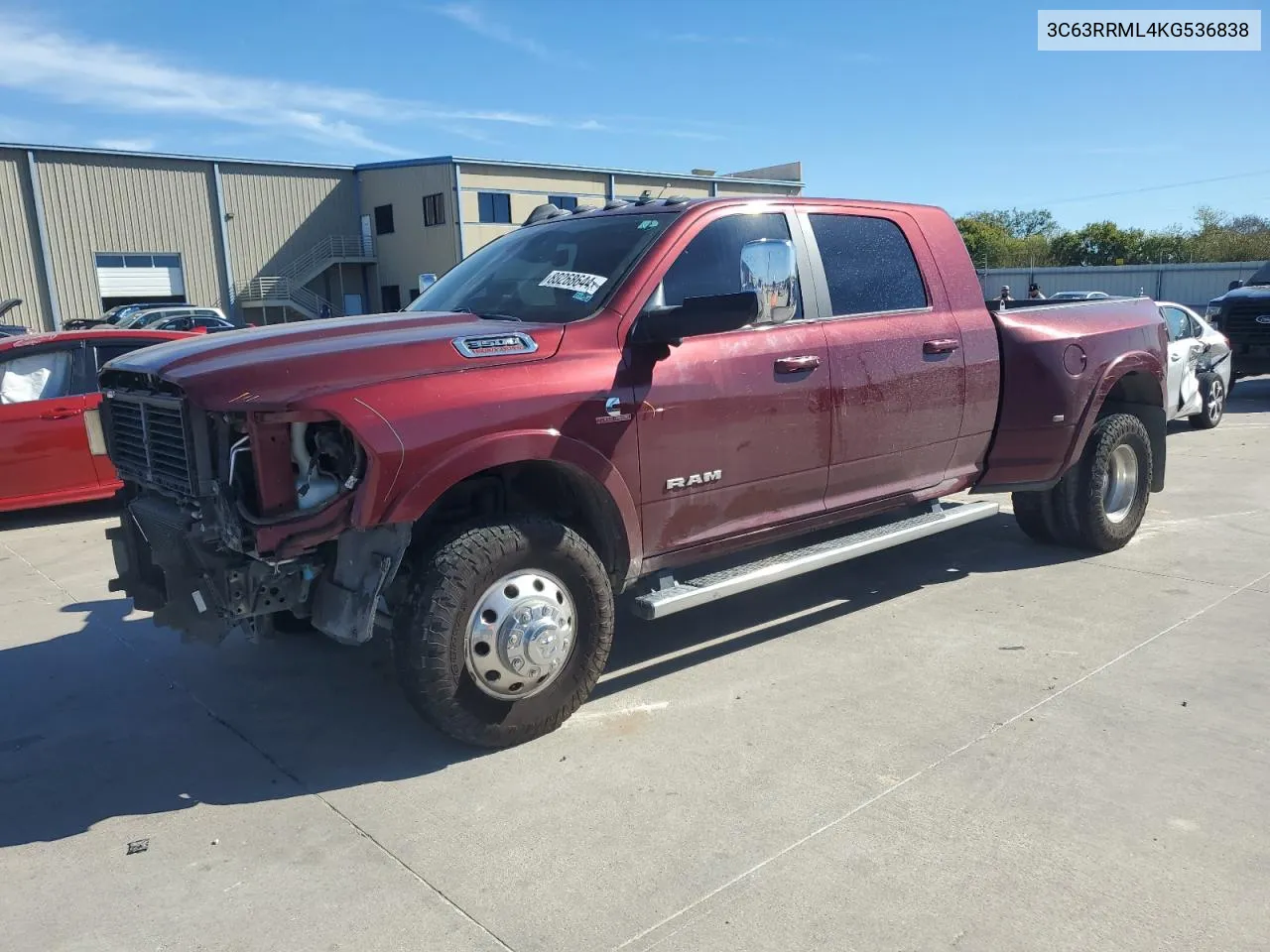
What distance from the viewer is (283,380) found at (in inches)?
126

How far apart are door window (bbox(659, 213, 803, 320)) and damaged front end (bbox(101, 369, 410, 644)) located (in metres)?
1.57

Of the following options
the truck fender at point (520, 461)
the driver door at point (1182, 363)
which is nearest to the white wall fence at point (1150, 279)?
the driver door at point (1182, 363)

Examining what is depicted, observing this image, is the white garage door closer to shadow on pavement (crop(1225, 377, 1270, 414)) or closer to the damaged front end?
shadow on pavement (crop(1225, 377, 1270, 414))

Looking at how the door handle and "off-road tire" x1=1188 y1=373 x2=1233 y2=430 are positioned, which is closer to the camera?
the door handle

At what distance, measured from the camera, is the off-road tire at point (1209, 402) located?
1206 cm

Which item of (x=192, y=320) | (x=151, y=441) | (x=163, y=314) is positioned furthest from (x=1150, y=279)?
(x=151, y=441)

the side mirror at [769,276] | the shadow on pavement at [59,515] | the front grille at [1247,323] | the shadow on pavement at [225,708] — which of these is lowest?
the shadow on pavement at [59,515]

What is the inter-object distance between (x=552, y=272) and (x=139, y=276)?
43029mm

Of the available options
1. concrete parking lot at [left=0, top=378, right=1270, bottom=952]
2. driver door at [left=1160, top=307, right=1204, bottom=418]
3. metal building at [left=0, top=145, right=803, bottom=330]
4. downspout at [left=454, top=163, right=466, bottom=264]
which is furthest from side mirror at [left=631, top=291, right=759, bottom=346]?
downspout at [left=454, top=163, right=466, bottom=264]

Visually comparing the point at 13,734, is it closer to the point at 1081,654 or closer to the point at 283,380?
the point at 283,380

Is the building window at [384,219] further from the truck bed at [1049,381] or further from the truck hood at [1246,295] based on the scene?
the truck bed at [1049,381]

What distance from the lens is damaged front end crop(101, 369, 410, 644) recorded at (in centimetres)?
324

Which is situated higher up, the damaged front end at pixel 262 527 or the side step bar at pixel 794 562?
the damaged front end at pixel 262 527

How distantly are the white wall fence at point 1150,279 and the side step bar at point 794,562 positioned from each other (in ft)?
88.6
